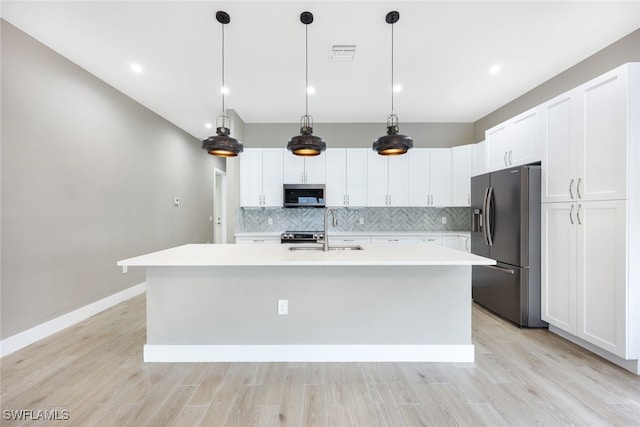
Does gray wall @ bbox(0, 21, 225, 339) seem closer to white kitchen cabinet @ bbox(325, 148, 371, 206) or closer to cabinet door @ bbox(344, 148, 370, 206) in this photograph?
white kitchen cabinet @ bbox(325, 148, 371, 206)

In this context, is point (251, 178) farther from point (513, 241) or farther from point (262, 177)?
point (513, 241)

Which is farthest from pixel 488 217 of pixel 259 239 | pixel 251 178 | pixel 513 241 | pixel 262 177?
pixel 251 178

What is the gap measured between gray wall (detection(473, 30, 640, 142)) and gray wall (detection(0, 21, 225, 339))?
541 centimetres

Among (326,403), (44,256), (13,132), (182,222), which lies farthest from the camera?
(182,222)

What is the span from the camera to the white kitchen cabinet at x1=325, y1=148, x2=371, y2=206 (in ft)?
14.7

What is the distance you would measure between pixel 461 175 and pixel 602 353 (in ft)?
9.35

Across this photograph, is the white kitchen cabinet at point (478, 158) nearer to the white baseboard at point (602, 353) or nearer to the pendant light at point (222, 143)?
the white baseboard at point (602, 353)

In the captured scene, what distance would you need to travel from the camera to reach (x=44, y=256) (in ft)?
8.33

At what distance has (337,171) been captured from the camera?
4.50m

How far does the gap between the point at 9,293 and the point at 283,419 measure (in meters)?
2.57

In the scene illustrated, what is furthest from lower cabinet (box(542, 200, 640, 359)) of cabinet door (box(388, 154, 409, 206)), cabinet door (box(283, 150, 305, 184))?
cabinet door (box(283, 150, 305, 184))

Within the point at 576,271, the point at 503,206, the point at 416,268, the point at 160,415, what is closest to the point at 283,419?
the point at 160,415

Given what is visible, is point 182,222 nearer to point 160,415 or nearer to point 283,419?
point 160,415

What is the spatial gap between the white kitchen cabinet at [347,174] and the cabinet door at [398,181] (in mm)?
440
